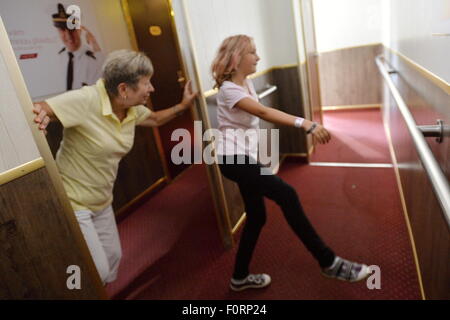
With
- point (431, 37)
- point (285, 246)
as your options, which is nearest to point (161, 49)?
point (285, 246)

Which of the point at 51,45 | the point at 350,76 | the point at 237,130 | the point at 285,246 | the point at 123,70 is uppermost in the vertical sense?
the point at 51,45

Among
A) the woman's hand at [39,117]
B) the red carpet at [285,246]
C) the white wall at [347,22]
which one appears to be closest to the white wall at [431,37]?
the red carpet at [285,246]

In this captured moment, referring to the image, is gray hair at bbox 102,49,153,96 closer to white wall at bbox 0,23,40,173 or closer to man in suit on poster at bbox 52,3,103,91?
white wall at bbox 0,23,40,173

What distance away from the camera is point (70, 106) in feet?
4.28

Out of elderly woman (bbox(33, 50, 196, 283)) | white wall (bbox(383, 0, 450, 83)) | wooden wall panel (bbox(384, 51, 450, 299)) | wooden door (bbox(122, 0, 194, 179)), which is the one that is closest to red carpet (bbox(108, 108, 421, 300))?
wooden wall panel (bbox(384, 51, 450, 299))

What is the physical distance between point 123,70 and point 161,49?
1.84m

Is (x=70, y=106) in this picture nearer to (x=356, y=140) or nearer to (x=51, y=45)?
(x=51, y=45)

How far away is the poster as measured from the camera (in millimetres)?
1933

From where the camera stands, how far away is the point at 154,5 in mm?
2953

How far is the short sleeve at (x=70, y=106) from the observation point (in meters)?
1.25

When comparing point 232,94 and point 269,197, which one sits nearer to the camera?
point 232,94

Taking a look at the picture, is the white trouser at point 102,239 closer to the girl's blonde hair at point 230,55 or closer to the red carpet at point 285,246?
the red carpet at point 285,246

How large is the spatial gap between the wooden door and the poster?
0.47 metres

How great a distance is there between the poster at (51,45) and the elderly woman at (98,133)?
884 millimetres
